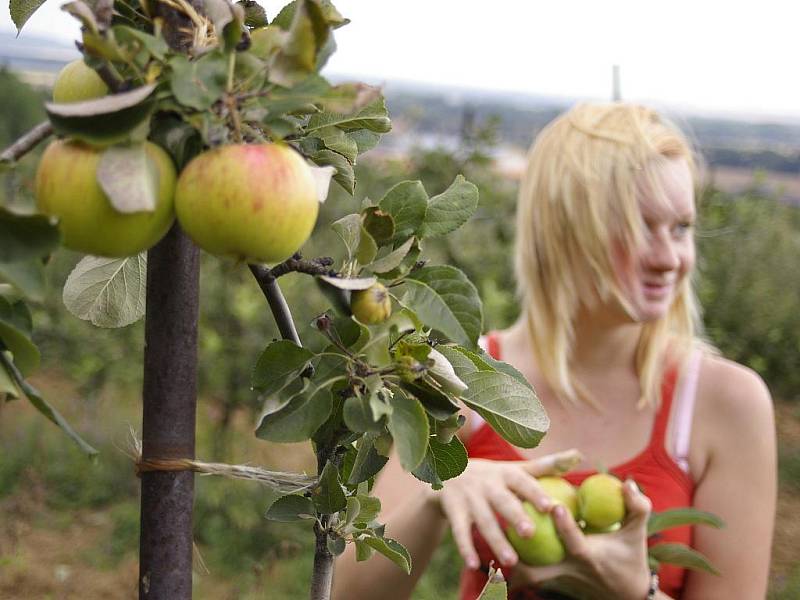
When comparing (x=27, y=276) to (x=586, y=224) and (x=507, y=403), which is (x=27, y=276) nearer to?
(x=507, y=403)

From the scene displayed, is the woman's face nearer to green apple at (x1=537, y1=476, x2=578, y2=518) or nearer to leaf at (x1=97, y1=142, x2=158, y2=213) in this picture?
green apple at (x1=537, y1=476, x2=578, y2=518)

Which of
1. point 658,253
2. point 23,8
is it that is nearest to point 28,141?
point 23,8

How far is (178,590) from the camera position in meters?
0.58

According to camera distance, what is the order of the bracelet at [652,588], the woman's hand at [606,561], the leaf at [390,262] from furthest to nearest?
the bracelet at [652,588] → the woman's hand at [606,561] → the leaf at [390,262]

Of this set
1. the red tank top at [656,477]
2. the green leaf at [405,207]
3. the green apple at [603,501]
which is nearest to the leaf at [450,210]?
the green leaf at [405,207]

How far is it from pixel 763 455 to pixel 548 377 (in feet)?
1.51

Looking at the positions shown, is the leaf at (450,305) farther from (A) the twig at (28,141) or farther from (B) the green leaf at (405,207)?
(A) the twig at (28,141)

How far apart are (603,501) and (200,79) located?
1.13 meters

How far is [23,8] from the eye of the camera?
22.0 inches

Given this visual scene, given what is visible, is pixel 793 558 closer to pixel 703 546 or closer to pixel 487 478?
pixel 703 546

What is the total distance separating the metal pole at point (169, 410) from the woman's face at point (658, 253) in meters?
1.37

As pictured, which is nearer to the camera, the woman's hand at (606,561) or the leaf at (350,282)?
the leaf at (350,282)

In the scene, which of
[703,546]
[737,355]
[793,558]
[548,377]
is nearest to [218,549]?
[548,377]

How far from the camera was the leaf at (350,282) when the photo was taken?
1.55 feet
